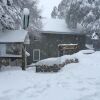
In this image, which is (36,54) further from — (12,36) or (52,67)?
(52,67)

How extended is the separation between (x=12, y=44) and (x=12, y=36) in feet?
1.81

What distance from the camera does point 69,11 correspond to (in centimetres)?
3747

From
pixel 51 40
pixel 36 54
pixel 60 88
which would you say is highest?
pixel 51 40

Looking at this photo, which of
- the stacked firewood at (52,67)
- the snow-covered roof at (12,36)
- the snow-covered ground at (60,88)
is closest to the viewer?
the snow-covered ground at (60,88)

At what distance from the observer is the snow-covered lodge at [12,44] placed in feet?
62.0

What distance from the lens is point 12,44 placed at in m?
19.3

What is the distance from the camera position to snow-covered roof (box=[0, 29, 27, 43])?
1884 centimetres

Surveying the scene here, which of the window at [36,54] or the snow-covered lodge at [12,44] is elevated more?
the snow-covered lodge at [12,44]

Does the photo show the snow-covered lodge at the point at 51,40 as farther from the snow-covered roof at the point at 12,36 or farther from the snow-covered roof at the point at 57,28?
the snow-covered roof at the point at 12,36

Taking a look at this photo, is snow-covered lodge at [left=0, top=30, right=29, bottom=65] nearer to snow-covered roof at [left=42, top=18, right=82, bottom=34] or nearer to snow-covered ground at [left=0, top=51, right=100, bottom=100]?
snow-covered ground at [left=0, top=51, right=100, bottom=100]

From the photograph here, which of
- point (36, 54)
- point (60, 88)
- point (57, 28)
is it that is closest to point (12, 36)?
point (60, 88)

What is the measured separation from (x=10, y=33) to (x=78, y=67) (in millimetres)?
6059

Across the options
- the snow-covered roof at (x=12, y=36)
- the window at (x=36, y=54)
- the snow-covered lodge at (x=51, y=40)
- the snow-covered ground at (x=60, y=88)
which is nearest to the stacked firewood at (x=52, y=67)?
the snow-covered roof at (x=12, y=36)

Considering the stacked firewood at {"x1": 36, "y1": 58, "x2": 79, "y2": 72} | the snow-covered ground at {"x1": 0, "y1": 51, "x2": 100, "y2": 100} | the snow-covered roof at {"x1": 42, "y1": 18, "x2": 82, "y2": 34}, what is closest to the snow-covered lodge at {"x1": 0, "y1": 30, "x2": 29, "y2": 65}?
the stacked firewood at {"x1": 36, "y1": 58, "x2": 79, "y2": 72}
